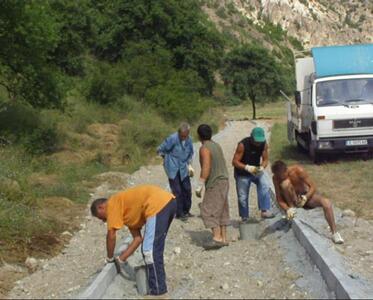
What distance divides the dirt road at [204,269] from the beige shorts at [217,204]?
0.44 m

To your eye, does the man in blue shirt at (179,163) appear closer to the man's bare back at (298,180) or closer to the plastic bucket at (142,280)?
the man's bare back at (298,180)

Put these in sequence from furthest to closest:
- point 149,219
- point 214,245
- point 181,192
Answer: point 181,192 → point 214,245 → point 149,219

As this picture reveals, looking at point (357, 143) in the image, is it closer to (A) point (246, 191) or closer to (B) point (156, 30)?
(A) point (246, 191)

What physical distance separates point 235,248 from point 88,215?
4173 mm

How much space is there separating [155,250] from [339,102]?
40.0ft

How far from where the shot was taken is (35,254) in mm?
9531

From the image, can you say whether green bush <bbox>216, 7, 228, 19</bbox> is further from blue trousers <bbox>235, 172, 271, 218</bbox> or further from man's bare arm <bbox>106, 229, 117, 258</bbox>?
man's bare arm <bbox>106, 229, 117, 258</bbox>

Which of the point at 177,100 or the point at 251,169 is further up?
the point at 251,169

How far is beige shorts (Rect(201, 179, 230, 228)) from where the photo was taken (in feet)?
30.4

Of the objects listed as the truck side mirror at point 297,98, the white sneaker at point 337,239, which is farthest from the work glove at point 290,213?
A: the truck side mirror at point 297,98

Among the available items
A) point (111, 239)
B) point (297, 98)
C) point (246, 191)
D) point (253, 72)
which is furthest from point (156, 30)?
point (111, 239)

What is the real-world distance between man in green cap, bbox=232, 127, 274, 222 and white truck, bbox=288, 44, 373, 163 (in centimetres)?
815

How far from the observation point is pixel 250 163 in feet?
33.2

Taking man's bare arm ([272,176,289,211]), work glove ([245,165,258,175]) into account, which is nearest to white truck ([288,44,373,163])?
work glove ([245,165,258,175])
